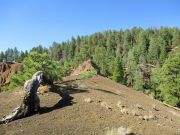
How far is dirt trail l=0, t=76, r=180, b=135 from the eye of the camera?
57.8 feet

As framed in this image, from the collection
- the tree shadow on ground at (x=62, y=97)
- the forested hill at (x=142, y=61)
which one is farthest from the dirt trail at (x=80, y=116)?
the forested hill at (x=142, y=61)

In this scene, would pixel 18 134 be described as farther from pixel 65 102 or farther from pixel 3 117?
pixel 65 102

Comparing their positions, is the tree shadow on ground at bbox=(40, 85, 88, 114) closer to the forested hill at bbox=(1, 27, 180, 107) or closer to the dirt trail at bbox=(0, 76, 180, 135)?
the dirt trail at bbox=(0, 76, 180, 135)

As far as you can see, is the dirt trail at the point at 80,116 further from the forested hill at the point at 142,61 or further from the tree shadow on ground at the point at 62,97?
the forested hill at the point at 142,61

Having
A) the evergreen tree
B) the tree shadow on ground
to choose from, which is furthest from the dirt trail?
the evergreen tree

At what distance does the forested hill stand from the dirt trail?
1584cm

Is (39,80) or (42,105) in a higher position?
(39,80)

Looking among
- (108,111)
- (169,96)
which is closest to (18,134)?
(108,111)

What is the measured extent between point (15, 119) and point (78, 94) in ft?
21.3

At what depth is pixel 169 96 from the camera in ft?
158

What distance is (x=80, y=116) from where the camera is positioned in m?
19.8

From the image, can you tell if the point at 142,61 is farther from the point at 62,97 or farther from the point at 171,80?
the point at 62,97

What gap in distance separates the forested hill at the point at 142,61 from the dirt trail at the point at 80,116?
1584cm

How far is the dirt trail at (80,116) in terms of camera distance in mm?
17625
